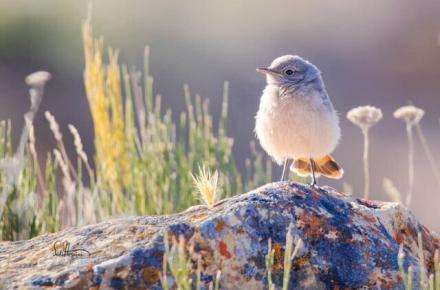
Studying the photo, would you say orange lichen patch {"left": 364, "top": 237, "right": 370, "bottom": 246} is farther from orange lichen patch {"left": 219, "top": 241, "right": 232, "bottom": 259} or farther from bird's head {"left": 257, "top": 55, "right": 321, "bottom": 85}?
bird's head {"left": 257, "top": 55, "right": 321, "bottom": 85}

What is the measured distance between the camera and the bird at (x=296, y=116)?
5.71 meters

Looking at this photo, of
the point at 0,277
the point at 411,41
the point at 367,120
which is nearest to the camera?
the point at 0,277

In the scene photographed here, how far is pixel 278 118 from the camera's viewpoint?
18.9 ft

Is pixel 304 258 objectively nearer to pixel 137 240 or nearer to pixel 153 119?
pixel 137 240

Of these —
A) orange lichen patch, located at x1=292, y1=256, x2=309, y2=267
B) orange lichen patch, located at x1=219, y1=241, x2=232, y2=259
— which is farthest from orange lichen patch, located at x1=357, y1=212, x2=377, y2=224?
orange lichen patch, located at x1=219, y1=241, x2=232, y2=259

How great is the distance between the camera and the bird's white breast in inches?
224

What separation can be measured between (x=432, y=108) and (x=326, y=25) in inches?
187

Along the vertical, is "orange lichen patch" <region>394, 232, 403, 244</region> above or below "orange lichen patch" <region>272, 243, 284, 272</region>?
below

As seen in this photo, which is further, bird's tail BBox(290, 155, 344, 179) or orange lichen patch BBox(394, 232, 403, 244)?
bird's tail BBox(290, 155, 344, 179)

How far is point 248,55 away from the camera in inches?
671

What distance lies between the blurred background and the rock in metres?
7.09

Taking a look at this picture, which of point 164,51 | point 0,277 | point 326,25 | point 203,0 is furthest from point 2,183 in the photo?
point 203,0

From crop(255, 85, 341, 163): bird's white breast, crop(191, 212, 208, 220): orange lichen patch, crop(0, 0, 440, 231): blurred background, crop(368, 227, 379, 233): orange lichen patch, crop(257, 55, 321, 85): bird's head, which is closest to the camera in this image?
crop(191, 212, 208, 220): orange lichen patch

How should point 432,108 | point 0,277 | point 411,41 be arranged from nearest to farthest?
point 0,277 → point 432,108 → point 411,41
